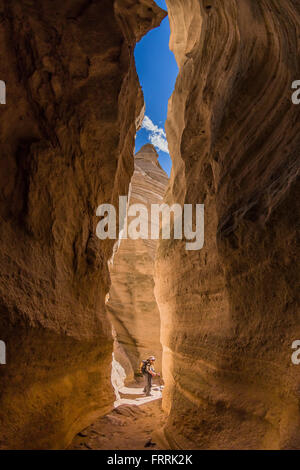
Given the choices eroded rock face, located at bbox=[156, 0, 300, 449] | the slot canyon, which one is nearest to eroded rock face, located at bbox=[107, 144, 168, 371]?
eroded rock face, located at bbox=[156, 0, 300, 449]

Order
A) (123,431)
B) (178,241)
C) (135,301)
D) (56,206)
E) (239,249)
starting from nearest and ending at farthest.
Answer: (239,249) < (56,206) < (123,431) < (178,241) < (135,301)

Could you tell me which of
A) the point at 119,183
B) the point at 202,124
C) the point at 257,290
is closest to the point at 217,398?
the point at 257,290

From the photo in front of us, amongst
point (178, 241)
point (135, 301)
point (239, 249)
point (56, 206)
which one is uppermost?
point (56, 206)

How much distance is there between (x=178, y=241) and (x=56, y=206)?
2.75 m

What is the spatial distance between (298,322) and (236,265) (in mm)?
1026

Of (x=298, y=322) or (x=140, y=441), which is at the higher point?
(x=298, y=322)

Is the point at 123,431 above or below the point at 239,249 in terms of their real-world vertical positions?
below

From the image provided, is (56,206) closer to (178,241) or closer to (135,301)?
(178,241)

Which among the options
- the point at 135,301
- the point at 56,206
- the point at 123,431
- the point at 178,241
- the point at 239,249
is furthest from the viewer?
the point at 135,301

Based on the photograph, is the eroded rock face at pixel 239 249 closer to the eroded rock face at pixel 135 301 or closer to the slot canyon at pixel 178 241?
the slot canyon at pixel 178 241

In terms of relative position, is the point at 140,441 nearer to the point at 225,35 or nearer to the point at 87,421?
the point at 87,421

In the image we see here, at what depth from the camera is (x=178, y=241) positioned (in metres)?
5.70

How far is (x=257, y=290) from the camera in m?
3.10

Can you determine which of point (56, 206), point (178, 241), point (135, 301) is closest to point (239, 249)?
point (178, 241)
